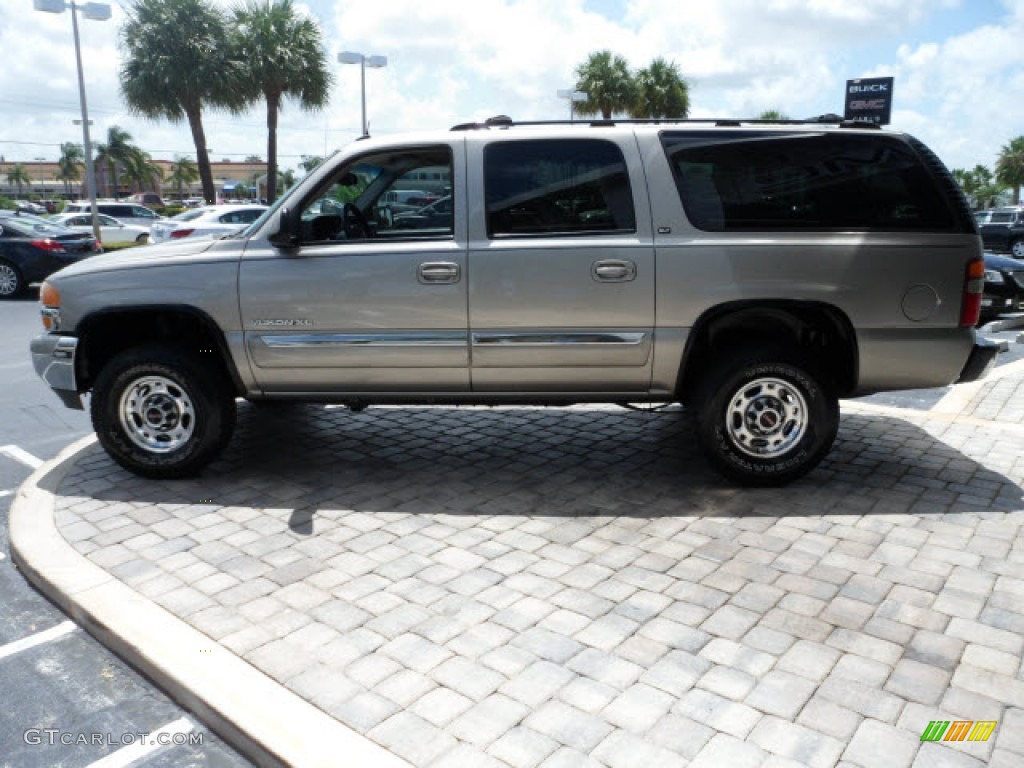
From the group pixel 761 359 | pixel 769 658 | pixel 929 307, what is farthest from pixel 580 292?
pixel 769 658

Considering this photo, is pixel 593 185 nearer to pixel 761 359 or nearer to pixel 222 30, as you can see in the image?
pixel 761 359

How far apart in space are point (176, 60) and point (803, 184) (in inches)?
1120

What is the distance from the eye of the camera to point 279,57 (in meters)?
Result: 30.3

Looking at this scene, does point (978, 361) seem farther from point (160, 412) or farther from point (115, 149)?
point (115, 149)

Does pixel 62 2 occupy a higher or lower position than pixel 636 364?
higher

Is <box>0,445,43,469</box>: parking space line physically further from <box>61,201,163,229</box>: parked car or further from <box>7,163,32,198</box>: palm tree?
<box>7,163,32,198</box>: palm tree

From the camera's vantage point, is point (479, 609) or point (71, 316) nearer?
point (479, 609)

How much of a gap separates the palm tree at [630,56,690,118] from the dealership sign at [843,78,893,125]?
25.7 meters

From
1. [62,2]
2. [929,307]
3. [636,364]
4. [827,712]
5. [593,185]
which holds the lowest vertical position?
[827,712]

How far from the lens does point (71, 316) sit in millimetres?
4980

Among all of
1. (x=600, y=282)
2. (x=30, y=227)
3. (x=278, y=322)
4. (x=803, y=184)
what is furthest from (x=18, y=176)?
(x=803, y=184)

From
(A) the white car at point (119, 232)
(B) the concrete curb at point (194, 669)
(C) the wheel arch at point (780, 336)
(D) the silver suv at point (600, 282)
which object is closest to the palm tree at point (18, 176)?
(A) the white car at point (119, 232)

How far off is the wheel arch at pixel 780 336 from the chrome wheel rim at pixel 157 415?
2.91 meters

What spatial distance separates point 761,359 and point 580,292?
3.54 feet
